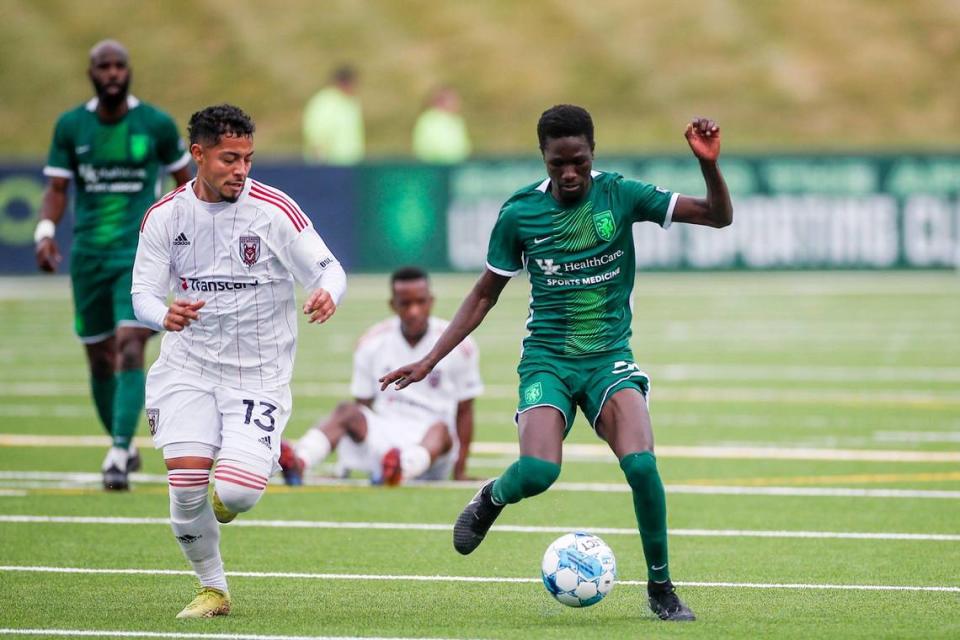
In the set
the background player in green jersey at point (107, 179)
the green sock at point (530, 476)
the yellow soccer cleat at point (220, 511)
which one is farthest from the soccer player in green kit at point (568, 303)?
the background player in green jersey at point (107, 179)

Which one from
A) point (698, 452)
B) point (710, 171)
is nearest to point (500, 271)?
point (710, 171)

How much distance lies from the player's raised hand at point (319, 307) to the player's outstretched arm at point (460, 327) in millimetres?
655

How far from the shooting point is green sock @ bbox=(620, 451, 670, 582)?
24.0 feet

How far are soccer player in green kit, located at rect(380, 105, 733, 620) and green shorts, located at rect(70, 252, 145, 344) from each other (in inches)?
Answer: 167

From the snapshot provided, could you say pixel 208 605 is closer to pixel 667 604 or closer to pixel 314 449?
pixel 667 604

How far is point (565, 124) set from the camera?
745 cm

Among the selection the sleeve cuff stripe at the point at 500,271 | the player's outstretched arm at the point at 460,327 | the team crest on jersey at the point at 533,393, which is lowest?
the team crest on jersey at the point at 533,393

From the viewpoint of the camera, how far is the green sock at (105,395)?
1210 cm

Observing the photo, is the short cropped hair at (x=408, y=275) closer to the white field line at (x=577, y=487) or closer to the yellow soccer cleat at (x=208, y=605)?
the white field line at (x=577, y=487)

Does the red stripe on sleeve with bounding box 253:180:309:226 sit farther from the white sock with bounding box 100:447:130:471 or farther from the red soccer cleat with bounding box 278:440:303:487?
the red soccer cleat with bounding box 278:440:303:487

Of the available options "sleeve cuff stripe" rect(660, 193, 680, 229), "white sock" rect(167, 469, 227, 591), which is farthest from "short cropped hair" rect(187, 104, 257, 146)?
"sleeve cuff stripe" rect(660, 193, 680, 229)

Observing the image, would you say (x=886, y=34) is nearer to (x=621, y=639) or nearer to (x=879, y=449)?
(x=879, y=449)

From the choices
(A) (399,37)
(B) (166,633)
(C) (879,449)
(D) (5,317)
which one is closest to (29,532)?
(B) (166,633)

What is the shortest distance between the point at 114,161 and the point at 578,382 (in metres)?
4.99
